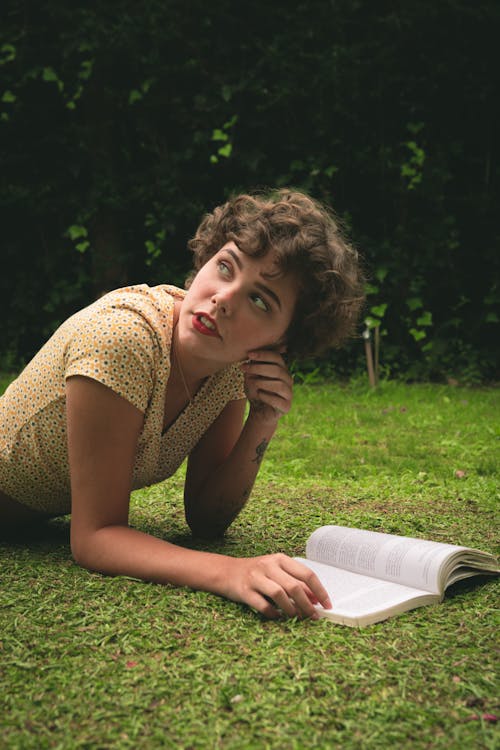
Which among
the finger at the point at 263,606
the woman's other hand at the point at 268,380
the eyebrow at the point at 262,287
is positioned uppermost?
the eyebrow at the point at 262,287

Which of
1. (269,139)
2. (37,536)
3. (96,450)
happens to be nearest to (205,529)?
(37,536)

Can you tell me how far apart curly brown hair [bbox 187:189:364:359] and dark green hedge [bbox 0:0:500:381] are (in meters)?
4.37

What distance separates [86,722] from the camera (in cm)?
134

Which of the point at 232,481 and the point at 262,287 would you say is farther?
the point at 232,481

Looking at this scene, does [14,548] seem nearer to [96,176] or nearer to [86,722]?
[86,722]

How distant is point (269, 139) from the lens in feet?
22.7

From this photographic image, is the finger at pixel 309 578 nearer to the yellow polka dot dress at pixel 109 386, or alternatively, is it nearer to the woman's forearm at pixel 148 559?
the woman's forearm at pixel 148 559

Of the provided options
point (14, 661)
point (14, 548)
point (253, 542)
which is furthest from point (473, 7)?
point (14, 661)

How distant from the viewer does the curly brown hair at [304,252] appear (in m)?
2.19

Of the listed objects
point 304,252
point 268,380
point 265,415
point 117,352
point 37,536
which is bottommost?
point 37,536

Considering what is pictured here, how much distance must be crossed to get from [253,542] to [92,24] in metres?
5.85

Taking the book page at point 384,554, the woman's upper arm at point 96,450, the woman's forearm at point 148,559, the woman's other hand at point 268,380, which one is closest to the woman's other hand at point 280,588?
the woman's forearm at point 148,559

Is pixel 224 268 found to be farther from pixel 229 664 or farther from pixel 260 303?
pixel 229 664

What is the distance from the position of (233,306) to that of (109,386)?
1.39 ft
